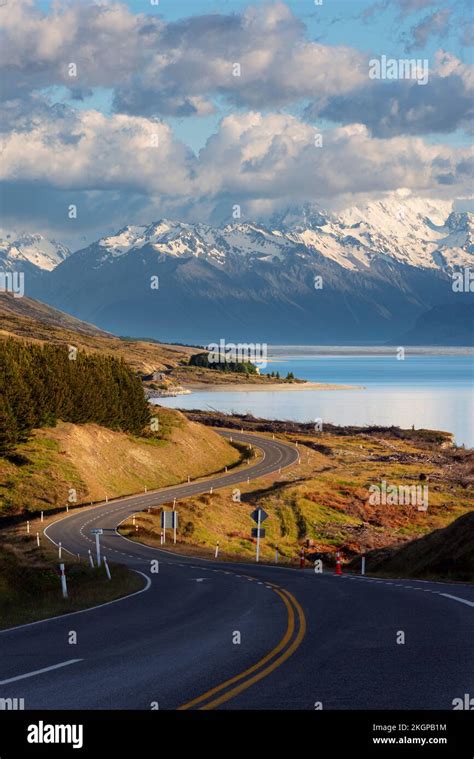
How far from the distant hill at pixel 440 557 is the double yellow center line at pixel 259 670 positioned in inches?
740

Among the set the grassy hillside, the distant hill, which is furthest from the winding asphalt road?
the grassy hillside

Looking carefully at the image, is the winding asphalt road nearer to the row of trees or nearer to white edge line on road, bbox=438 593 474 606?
white edge line on road, bbox=438 593 474 606

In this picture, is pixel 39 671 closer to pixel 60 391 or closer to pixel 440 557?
pixel 440 557

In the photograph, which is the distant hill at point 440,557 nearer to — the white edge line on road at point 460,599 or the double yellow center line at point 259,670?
the white edge line on road at point 460,599

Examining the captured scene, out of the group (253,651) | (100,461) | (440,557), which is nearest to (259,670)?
(253,651)

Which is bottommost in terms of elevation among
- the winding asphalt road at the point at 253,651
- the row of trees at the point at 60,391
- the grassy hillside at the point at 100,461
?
the grassy hillside at the point at 100,461

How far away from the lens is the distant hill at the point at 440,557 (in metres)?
41.4

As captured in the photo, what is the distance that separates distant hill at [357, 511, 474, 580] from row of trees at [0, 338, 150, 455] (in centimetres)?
4937

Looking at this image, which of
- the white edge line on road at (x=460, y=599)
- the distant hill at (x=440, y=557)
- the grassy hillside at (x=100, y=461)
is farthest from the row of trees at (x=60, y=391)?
the white edge line on road at (x=460, y=599)

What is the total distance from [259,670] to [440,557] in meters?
29.0

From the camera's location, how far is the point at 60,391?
103125mm

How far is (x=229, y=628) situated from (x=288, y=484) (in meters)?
73.8

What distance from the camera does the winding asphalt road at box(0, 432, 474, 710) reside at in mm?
14805

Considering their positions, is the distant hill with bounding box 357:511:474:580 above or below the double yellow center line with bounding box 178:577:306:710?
below
